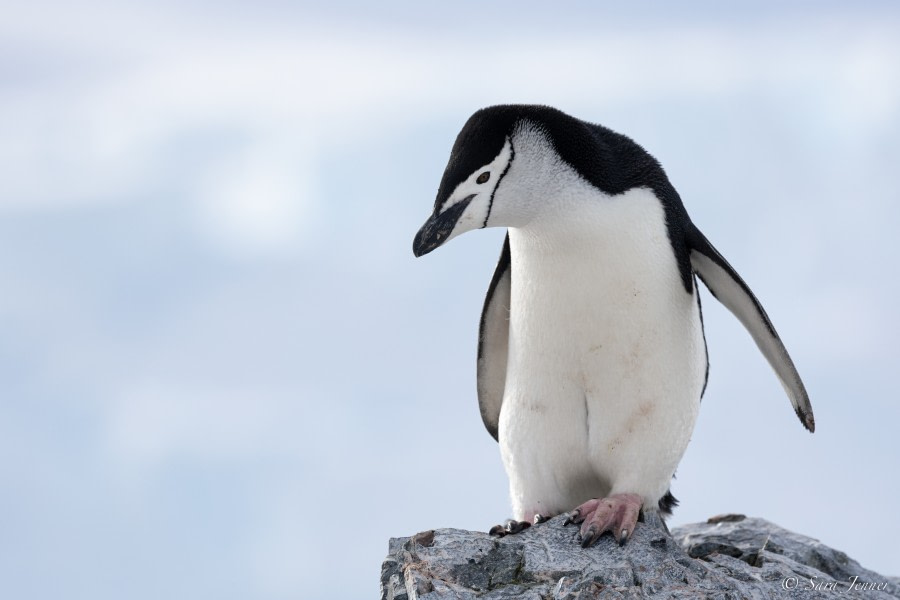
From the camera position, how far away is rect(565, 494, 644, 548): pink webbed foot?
3807 mm

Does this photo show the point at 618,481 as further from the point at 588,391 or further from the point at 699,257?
the point at 699,257

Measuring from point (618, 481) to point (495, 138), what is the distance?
4.64ft

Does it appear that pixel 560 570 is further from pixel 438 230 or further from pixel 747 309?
pixel 747 309

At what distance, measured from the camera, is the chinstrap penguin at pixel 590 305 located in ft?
12.6

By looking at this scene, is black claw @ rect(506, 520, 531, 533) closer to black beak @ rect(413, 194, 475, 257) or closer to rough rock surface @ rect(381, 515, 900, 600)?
rough rock surface @ rect(381, 515, 900, 600)

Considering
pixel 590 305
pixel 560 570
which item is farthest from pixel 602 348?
pixel 560 570

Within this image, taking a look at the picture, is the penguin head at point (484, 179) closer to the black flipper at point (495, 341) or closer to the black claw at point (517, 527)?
the black flipper at point (495, 341)

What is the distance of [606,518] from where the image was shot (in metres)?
3.87

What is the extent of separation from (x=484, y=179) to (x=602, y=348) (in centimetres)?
78

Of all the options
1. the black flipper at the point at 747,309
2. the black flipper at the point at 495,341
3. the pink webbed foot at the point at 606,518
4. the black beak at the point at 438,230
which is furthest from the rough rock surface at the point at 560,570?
the black beak at the point at 438,230

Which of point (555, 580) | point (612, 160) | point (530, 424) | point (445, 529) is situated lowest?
point (555, 580)

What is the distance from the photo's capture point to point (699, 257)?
4.29m

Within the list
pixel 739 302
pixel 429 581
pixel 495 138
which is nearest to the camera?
pixel 429 581

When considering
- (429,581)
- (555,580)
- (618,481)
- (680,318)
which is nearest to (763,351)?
(680,318)
